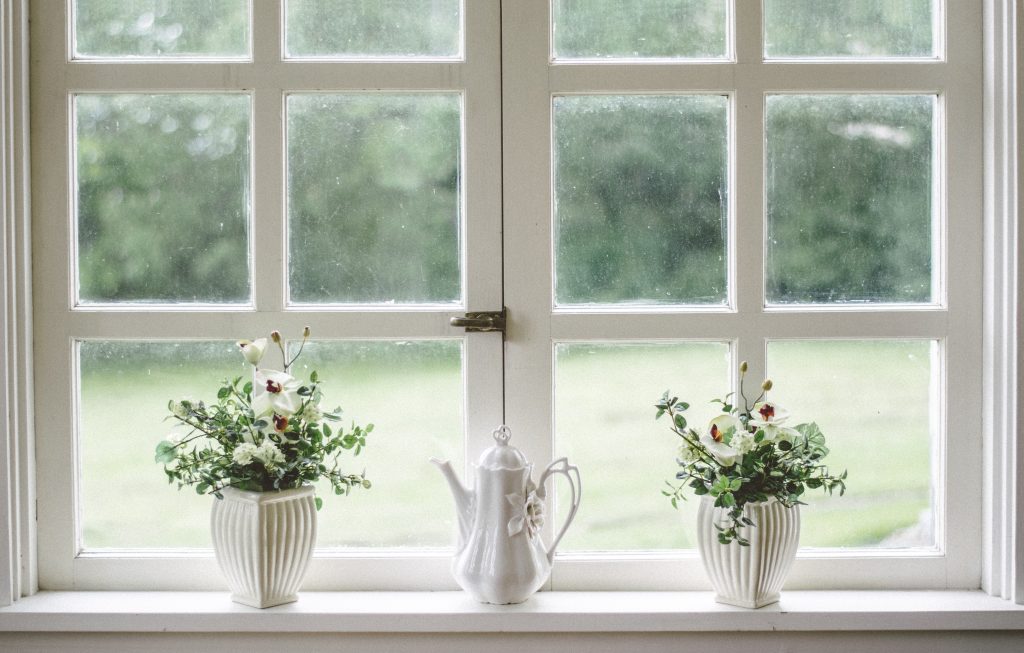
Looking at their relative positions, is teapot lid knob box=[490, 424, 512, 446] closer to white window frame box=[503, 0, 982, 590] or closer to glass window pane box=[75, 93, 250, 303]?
white window frame box=[503, 0, 982, 590]

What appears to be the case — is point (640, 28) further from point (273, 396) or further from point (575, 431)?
point (273, 396)

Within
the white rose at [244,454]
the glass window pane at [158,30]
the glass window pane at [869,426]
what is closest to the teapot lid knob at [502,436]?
the white rose at [244,454]

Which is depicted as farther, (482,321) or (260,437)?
(482,321)

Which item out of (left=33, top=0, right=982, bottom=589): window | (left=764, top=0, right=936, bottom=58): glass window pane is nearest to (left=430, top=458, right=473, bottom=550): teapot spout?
(left=33, top=0, right=982, bottom=589): window

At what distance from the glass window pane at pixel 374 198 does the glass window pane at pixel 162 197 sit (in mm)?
110

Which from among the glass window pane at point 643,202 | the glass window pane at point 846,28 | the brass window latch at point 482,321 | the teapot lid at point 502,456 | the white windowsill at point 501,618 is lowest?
the white windowsill at point 501,618

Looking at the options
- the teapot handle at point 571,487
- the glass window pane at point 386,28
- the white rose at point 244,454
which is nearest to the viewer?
the white rose at point 244,454

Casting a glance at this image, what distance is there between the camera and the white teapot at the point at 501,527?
144 centimetres

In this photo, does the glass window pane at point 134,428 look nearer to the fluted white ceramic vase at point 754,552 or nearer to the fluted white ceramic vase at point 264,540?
the fluted white ceramic vase at point 264,540

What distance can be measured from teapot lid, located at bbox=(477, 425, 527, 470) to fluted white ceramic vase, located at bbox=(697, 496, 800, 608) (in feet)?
1.05

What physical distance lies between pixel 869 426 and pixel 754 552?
372 mm

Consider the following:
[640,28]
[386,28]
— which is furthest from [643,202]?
[386,28]

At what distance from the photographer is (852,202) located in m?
1.60

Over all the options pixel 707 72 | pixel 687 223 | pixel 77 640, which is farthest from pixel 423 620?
pixel 707 72
